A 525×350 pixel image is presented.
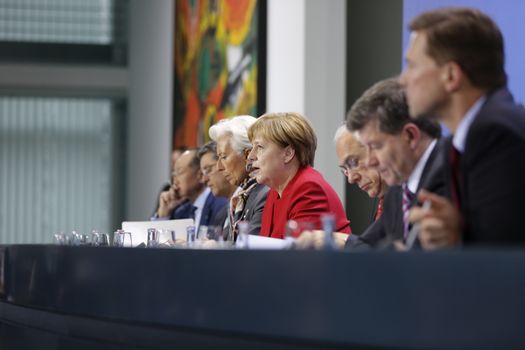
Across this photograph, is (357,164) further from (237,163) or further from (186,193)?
(186,193)

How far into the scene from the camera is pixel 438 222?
1947mm

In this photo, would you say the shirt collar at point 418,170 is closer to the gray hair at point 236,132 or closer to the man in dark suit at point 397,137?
the man in dark suit at point 397,137

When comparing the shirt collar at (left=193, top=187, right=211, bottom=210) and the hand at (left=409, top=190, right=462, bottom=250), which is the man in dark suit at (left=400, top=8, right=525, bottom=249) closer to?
the hand at (left=409, top=190, right=462, bottom=250)

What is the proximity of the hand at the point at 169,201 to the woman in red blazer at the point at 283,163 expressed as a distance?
2.52 metres

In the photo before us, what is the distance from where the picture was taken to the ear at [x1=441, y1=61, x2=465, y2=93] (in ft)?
7.04

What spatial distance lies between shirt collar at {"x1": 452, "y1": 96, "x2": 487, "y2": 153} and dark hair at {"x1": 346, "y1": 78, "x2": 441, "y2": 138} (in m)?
0.44

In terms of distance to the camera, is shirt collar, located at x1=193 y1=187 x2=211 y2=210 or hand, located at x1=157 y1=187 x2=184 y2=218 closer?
shirt collar, located at x1=193 y1=187 x2=211 y2=210

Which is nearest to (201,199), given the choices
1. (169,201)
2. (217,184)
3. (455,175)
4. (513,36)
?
(169,201)

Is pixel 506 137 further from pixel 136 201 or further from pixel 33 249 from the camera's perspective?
pixel 136 201

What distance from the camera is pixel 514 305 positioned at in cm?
165

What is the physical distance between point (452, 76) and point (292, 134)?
71.7 inches

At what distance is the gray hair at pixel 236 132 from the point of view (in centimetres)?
473

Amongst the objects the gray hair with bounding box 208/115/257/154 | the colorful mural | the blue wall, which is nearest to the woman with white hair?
the gray hair with bounding box 208/115/257/154

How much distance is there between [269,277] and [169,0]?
8.71m
